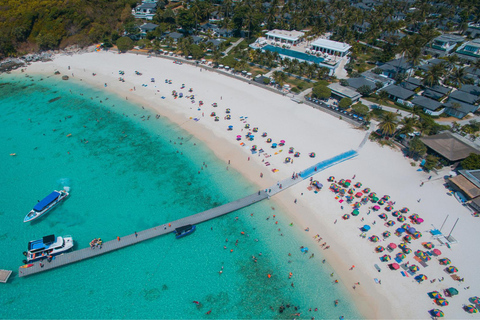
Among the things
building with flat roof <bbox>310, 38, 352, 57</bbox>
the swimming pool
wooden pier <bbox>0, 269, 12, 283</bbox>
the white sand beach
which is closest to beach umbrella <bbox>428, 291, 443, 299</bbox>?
the white sand beach

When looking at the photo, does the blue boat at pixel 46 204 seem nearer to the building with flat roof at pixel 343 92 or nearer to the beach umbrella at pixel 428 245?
the beach umbrella at pixel 428 245

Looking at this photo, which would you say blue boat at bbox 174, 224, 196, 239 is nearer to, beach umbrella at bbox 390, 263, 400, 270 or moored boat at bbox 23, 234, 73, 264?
moored boat at bbox 23, 234, 73, 264

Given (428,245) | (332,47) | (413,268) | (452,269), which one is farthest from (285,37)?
(452,269)

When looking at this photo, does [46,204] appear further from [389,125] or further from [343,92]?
[343,92]

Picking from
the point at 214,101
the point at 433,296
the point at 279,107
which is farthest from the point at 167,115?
the point at 433,296

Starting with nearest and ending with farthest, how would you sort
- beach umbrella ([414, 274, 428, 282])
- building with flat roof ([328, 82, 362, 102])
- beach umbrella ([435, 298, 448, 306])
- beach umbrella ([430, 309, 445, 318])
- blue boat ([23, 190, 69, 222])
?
beach umbrella ([430, 309, 445, 318])
beach umbrella ([435, 298, 448, 306])
beach umbrella ([414, 274, 428, 282])
blue boat ([23, 190, 69, 222])
building with flat roof ([328, 82, 362, 102])

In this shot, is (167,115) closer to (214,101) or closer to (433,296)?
(214,101)
